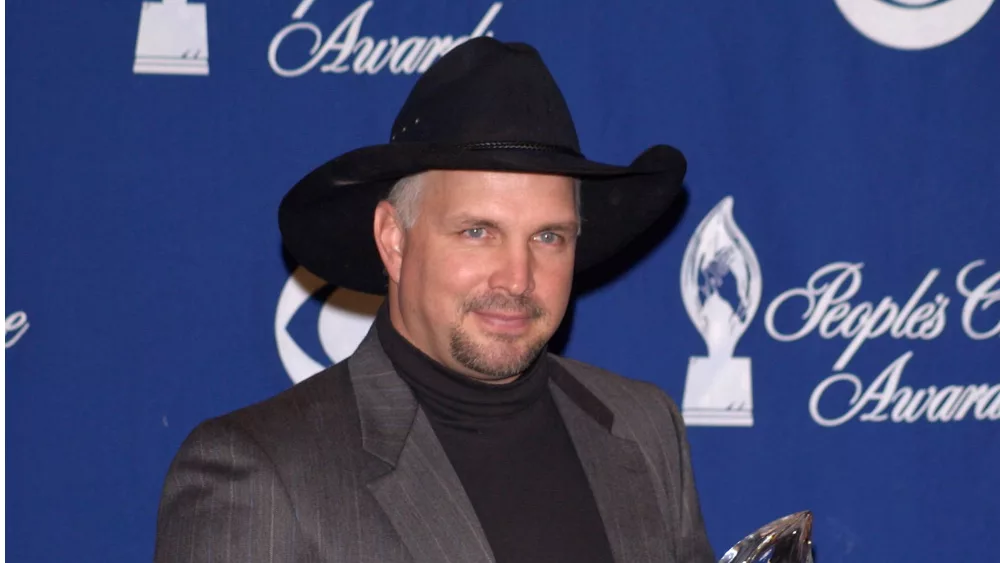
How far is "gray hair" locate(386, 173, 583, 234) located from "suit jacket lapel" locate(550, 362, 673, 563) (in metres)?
0.38

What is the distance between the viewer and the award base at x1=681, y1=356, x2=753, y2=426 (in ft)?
9.29

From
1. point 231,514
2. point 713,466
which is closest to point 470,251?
point 231,514

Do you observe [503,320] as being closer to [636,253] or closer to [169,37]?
[636,253]

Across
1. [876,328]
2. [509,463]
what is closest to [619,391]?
[509,463]

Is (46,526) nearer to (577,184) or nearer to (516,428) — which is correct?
(516,428)

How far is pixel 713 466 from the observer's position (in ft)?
9.32

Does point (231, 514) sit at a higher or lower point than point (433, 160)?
lower

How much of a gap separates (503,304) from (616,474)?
0.42m

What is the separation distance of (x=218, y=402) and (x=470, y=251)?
1.10 meters

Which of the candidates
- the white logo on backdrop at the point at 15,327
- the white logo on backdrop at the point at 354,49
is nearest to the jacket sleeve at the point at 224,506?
the white logo on backdrop at the point at 15,327

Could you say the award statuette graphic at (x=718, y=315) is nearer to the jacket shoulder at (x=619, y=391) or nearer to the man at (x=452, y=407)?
the jacket shoulder at (x=619, y=391)

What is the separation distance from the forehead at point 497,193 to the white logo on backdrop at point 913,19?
1319 mm

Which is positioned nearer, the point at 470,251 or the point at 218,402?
the point at 470,251

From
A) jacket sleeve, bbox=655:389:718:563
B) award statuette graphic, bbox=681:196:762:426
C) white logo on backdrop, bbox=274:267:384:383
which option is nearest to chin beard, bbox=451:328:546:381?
jacket sleeve, bbox=655:389:718:563
